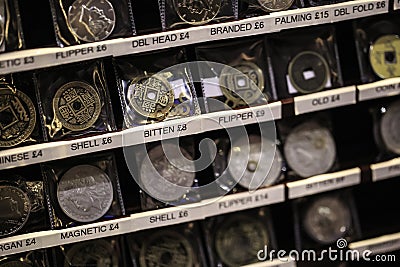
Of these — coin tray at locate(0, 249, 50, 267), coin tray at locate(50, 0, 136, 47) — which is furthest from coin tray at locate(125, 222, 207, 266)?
coin tray at locate(50, 0, 136, 47)

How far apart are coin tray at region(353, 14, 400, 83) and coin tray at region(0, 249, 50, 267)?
123cm

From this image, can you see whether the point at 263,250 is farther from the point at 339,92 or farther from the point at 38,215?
the point at 38,215

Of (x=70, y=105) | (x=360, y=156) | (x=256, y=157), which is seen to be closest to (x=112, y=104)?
(x=70, y=105)

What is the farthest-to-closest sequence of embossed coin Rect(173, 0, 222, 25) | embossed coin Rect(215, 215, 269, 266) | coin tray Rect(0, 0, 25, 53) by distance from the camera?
1. embossed coin Rect(215, 215, 269, 266)
2. embossed coin Rect(173, 0, 222, 25)
3. coin tray Rect(0, 0, 25, 53)

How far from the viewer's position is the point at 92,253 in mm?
2180

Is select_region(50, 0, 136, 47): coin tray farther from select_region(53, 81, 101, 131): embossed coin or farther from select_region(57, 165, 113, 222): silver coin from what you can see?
select_region(57, 165, 113, 222): silver coin

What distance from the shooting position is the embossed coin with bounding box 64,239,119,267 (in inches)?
85.2

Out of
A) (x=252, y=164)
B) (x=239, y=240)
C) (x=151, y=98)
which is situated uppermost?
(x=151, y=98)

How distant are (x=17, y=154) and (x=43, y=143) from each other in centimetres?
9

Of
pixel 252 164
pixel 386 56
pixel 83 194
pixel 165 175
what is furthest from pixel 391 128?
pixel 83 194

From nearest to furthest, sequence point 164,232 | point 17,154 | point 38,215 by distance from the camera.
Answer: point 17,154 < point 38,215 < point 164,232

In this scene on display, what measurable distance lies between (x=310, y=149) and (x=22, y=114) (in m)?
0.97

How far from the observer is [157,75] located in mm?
2102

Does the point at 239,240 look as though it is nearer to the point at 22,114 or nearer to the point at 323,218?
the point at 323,218
